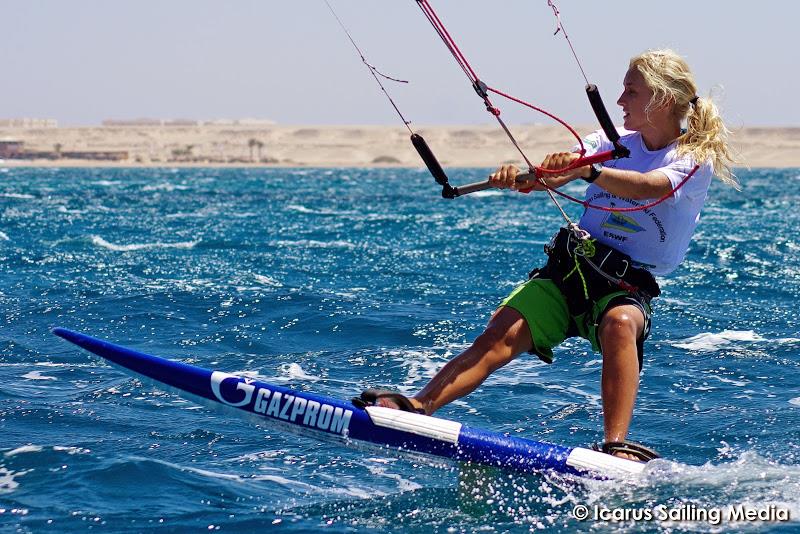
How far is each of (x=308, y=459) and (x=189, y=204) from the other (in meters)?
39.4

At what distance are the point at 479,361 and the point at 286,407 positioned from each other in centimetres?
101

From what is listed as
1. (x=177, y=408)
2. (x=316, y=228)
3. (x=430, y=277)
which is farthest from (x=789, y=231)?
(x=177, y=408)

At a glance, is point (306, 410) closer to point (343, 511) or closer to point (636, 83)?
point (343, 511)

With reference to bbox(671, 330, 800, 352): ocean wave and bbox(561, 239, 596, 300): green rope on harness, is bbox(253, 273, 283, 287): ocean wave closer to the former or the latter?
bbox(671, 330, 800, 352): ocean wave

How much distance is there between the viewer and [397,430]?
5.33 metres

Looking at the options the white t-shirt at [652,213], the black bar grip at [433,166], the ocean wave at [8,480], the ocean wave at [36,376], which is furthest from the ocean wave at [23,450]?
the white t-shirt at [652,213]

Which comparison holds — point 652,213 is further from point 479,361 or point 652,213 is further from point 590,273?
point 479,361

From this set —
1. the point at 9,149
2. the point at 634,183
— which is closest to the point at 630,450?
the point at 634,183

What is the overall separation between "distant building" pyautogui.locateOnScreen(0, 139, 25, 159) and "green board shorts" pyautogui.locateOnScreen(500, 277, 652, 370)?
190 meters

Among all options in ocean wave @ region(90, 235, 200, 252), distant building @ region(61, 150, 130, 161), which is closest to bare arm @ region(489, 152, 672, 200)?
ocean wave @ region(90, 235, 200, 252)

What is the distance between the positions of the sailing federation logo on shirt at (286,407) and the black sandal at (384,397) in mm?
75

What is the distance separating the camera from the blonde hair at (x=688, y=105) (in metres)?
5.36

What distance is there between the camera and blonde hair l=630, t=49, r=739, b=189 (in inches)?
211

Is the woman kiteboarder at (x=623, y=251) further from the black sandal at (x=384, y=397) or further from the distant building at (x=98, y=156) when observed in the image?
the distant building at (x=98, y=156)
